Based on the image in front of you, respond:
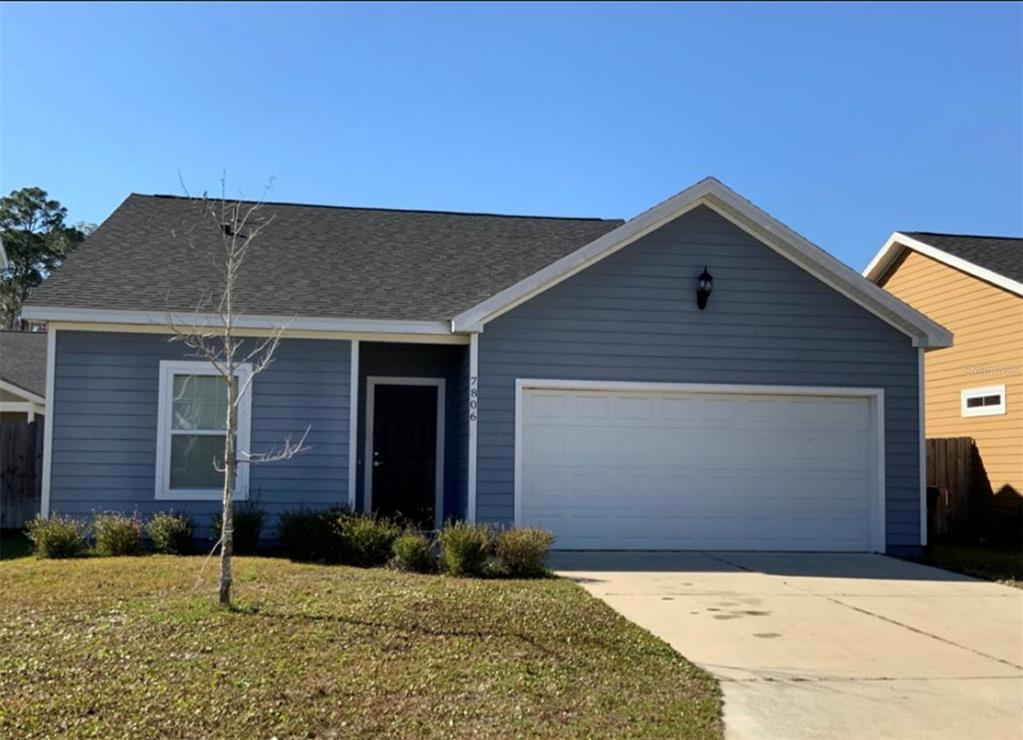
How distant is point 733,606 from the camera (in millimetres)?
8703

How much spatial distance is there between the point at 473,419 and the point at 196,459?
3.44 m

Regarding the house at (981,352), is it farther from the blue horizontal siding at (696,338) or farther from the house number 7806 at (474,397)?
the house number 7806 at (474,397)

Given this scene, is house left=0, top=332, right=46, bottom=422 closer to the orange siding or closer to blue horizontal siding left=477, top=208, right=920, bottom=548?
blue horizontal siding left=477, top=208, right=920, bottom=548

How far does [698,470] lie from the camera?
40.8ft

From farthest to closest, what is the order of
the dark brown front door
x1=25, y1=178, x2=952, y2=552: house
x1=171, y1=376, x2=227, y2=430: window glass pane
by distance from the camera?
1. the dark brown front door
2. x1=171, y1=376, x2=227, y2=430: window glass pane
3. x1=25, y1=178, x2=952, y2=552: house

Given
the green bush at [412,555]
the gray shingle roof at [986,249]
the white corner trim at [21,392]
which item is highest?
the gray shingle roof at [986,249]

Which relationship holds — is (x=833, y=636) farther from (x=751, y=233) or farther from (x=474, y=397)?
(x=751, y=233)

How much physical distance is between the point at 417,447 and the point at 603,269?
3967mm

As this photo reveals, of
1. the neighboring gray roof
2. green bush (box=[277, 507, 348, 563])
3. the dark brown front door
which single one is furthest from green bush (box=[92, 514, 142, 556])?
the neighboring gray roof

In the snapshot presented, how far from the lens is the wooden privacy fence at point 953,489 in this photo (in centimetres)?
1636

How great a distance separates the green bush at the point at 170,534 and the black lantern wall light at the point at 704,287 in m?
6.88

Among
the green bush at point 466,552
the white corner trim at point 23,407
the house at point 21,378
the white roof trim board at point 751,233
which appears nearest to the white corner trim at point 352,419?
the white roof trim board at point 751,233

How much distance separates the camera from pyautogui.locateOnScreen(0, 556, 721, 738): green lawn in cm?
507

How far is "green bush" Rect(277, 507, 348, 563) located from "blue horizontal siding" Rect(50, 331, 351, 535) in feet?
2.81
